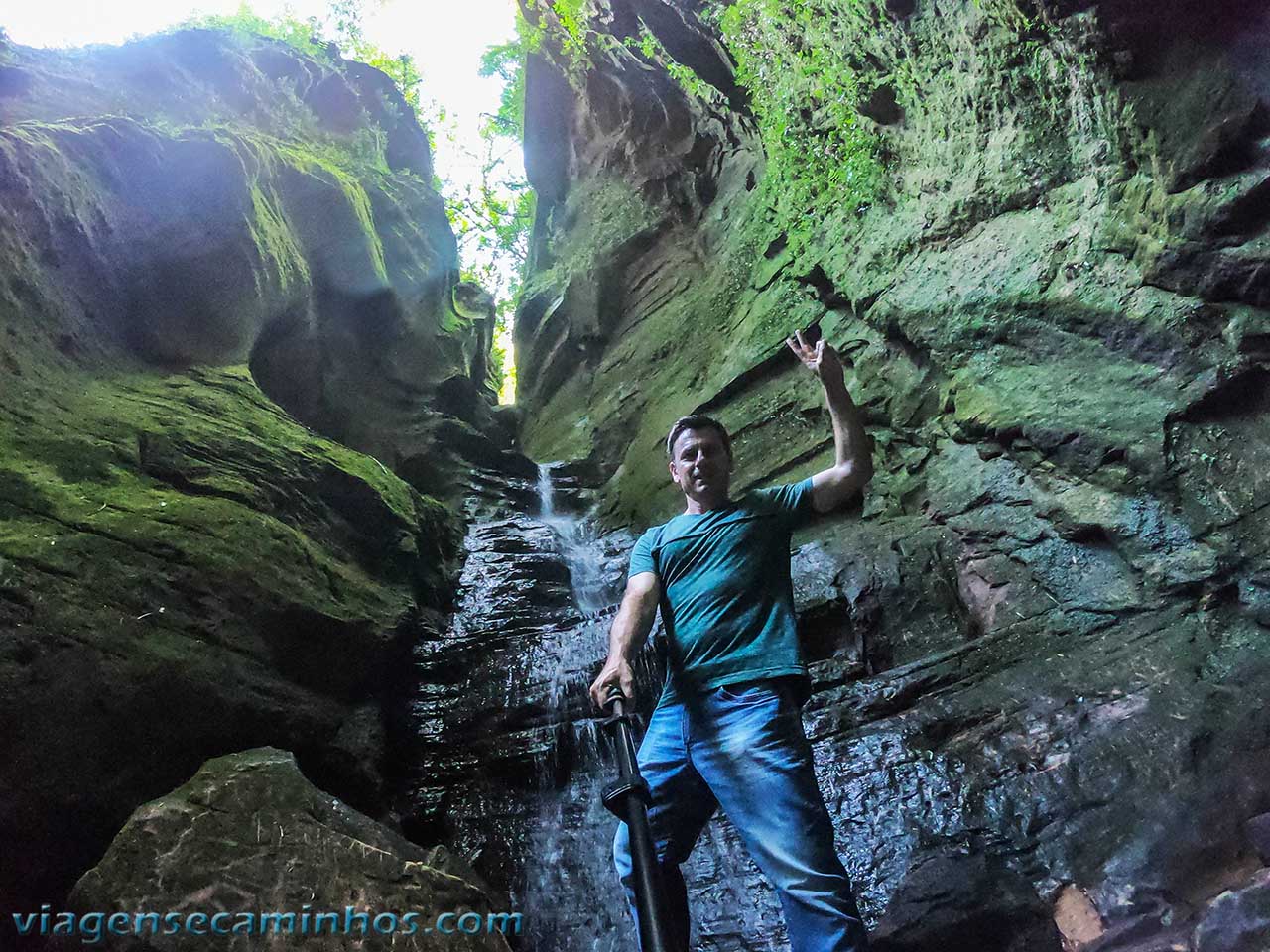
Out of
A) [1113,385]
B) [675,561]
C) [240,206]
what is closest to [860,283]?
[1113,385]

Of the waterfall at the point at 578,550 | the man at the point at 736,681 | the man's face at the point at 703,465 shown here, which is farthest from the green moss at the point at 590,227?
the man at the point at 736,681

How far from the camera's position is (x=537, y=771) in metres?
5.29

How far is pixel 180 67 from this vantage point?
10352 mm

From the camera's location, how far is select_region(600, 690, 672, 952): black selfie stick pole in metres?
2.25

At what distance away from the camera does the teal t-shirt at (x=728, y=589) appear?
115 inches

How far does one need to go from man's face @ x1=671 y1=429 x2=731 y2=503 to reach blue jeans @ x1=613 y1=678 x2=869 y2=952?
1.04m

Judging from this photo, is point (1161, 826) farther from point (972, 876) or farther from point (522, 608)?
point (522, 608)

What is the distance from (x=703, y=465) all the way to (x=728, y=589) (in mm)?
722

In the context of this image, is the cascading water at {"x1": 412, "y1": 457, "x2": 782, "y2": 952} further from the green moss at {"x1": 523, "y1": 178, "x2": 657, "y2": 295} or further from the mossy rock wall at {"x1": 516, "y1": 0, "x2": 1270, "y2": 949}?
the green moss at {"x1": 523, "y1": 178, "x2": 657, "y2": 295}

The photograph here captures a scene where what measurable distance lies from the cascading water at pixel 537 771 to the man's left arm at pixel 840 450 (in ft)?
8.02

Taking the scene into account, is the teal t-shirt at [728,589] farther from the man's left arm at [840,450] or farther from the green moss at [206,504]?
the green moss at [206,504]

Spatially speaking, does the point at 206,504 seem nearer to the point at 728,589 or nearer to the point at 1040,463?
the point at 728,589

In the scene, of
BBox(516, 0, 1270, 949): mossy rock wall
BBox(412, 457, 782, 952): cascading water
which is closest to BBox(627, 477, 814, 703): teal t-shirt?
BBox(516, 0, 1270, 949): mossy rock wall

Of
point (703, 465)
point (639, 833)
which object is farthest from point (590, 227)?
point (639, 833)
